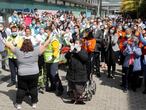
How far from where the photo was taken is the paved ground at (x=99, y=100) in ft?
35.6

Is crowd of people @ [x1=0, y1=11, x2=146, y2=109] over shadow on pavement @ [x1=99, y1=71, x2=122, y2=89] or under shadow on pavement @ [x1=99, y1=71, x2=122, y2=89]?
over

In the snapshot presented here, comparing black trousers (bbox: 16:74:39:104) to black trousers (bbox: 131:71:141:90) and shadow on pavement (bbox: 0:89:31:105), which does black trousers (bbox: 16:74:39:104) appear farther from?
black trousers (bbox: 131:71:141:90)

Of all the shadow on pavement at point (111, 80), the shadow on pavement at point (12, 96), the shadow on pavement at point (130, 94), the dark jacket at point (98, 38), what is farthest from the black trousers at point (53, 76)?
the dark jacket at point (98, 38)

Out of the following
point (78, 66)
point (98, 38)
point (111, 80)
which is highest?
point (98, 38)

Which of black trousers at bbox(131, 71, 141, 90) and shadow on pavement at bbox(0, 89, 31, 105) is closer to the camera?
shadow on pavement at bbox(0, 89, 31, 105)

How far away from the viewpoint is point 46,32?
12.3 m

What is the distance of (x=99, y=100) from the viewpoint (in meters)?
11.6

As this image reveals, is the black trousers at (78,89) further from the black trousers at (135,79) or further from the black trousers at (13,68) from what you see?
the black trousers at (13,68)

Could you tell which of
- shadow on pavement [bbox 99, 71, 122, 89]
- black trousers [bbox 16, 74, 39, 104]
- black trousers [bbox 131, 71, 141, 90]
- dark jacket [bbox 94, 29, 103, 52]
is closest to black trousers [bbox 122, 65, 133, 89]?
black trousers [bbox 131, 71, 141, 90]

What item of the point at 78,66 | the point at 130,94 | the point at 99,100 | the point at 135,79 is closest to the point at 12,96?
the point at 78,66

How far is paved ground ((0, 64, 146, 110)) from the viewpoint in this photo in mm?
10856

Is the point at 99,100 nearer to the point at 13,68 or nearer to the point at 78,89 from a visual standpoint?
the point at 78,89

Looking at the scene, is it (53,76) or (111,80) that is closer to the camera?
(53,76)


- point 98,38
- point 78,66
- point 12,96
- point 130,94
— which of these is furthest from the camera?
point 98,38
